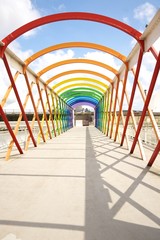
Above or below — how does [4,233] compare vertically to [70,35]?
below

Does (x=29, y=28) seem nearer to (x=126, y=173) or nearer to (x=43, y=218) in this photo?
(x=126, y=173)

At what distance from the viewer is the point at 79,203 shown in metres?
A: 3.90

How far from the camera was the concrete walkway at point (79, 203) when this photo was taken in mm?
2916

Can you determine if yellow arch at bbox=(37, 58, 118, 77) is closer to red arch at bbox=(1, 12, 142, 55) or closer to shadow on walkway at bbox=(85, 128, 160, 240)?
red arch at bbox=(1, 12, 142, 55)

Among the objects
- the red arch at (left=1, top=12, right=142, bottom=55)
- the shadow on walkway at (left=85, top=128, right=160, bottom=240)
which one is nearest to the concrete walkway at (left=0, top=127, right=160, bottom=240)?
the shadow on walkway at (left=85, top=128, right=160, bottom=240)

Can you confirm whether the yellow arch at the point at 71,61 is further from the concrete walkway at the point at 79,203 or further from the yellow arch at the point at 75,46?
the concrete walkway at the point at 79,203

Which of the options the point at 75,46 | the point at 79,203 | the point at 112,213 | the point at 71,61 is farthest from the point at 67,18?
the point at 112,213

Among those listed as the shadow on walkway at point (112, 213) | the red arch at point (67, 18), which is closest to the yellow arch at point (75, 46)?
the red arch at point (67, 18)

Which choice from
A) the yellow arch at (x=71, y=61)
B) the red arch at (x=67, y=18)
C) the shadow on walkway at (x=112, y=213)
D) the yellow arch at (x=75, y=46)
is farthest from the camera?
the yellow arch at (x=71, y=61)

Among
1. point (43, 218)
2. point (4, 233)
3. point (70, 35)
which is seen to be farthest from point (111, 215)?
point (70, 35)

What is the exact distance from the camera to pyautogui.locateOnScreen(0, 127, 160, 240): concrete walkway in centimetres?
292

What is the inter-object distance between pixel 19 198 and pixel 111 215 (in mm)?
1828

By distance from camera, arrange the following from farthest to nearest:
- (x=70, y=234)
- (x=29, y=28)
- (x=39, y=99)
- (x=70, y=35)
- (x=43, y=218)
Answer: (x=39, y=99) → (x=70, y=35) → (x=29, y=28) → (x=43, y=218) → (x=70, y=234)

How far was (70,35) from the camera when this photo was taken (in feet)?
31.7
